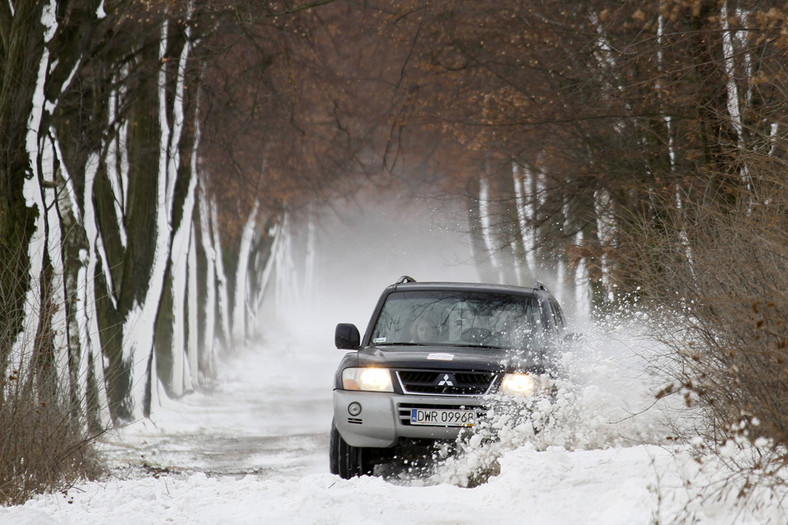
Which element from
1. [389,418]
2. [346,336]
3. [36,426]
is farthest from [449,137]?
[36,426]

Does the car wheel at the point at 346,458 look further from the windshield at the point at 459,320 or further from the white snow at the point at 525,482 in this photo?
the windshield at the point at 459,320

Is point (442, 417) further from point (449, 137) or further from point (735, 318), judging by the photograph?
point (449, 137)

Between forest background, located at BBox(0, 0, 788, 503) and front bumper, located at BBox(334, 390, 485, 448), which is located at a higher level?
forest background, located at BBox(0, 0, 788, 503)

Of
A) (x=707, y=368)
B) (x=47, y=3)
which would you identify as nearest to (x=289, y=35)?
(x=47, y=3)

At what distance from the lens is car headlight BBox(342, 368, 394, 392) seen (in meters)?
9.57

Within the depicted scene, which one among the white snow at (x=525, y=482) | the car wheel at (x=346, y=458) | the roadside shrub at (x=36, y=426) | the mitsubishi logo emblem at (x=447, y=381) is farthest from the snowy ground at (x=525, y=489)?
the mitsubishi logo emblem at (x=447, y=381)

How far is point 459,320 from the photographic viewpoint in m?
10.7

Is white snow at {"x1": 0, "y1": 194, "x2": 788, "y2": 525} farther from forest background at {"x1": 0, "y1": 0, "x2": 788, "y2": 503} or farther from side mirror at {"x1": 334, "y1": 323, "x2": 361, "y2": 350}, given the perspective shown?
side mirror at {"x1": 334, "y1": 323, "x2": 361, "y2": 350}

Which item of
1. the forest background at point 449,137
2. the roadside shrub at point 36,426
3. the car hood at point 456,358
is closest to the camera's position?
the forest background at point 449,137

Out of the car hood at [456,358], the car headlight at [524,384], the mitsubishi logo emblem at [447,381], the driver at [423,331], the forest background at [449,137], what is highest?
the forest background at [449,137]

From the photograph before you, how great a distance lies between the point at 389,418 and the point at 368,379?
1.35ft

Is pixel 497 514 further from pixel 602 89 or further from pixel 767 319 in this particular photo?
pixel 602 89

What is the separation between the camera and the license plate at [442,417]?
364 inches

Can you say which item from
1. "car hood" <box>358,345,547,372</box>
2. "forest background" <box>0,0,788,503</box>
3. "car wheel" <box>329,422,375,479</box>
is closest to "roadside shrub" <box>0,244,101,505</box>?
"forest background" <box>0,0,788,503</box>
